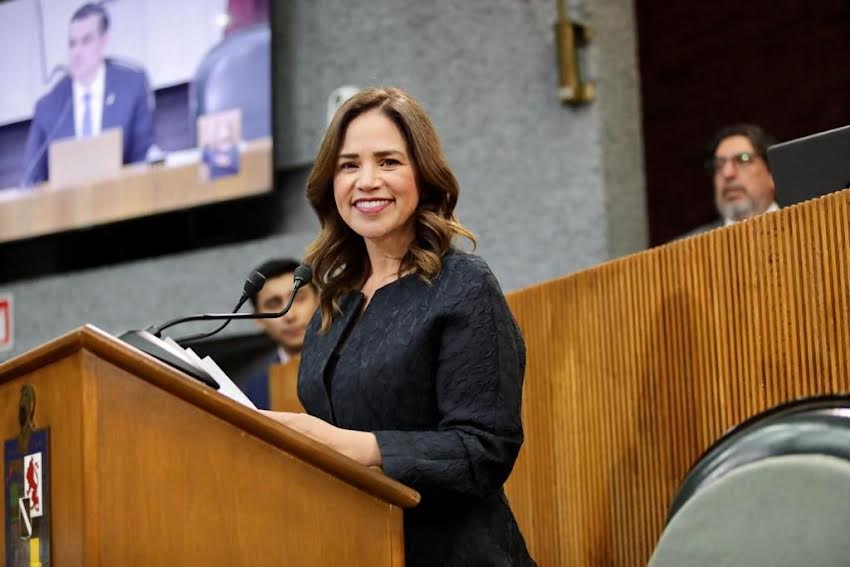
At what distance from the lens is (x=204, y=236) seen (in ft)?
16.8

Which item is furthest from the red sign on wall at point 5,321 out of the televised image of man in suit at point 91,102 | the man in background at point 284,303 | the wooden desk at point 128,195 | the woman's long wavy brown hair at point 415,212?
the woman's long wavy brown hair at point 415,212

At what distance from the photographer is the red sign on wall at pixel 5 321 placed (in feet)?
18.0

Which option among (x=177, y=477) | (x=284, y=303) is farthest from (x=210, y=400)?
(x=284, y=303)

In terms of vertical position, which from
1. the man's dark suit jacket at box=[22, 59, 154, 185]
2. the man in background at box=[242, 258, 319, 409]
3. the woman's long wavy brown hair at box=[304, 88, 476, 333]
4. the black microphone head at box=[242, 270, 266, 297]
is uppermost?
the man's dark suit jacket at box=[22, 59, 154, 185]

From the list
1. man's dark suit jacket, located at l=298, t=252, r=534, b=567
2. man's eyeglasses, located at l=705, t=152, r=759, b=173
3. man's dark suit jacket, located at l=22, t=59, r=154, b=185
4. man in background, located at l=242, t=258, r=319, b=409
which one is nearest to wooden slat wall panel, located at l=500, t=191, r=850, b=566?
man's dark suit jacket, located at l=298, t=252, r=534, b=567

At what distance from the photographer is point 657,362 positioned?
206cm

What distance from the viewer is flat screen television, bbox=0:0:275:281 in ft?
16.3

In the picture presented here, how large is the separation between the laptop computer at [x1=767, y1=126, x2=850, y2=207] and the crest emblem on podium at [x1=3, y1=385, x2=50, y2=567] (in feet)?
3.75

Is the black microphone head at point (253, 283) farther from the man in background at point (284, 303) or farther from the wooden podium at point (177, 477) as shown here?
the man in background at point (284, 303)

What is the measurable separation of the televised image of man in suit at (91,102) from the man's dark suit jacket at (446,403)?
3705 mm

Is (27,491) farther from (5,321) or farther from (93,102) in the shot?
(5,321)

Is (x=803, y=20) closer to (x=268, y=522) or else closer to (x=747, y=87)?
(x=747, y=87)

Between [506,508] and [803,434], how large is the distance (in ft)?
1.27

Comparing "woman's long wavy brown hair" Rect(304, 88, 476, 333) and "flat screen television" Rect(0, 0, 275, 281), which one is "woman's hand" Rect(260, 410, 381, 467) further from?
"flat screen television" Rect(0, 0, 275, 281)
